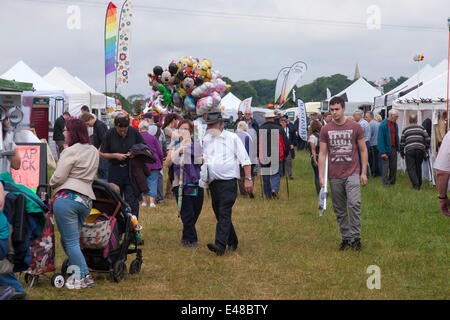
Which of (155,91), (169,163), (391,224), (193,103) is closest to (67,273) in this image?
(169,163)

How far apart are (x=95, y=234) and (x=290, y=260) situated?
106 inches

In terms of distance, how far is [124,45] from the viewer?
1841 cm

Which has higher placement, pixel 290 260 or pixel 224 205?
pixel 224 205

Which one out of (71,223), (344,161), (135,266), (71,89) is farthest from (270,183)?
(71,89)

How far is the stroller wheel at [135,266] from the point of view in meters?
6.99

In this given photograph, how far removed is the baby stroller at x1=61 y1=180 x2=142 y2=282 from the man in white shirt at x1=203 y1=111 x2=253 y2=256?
1604 mm

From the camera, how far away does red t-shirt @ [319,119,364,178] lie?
8.10 metres

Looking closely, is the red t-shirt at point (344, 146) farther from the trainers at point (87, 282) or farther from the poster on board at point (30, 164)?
the poster on board at point (30, 164)

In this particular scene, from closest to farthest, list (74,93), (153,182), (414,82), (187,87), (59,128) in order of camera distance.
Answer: (153,182) → (187,87) → (59,128) → (414,82) → (74,93)

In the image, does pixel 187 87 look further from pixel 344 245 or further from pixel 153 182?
pixel 344 245

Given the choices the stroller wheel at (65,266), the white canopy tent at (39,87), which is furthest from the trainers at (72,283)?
the white canopy tent at (39,87)

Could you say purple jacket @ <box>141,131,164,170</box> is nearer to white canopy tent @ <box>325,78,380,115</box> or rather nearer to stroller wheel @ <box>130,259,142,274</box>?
stroller wheel @ <box>130,259,142,274</box>
